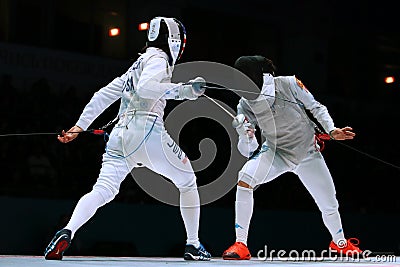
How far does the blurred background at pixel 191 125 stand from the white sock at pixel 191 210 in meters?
2.47

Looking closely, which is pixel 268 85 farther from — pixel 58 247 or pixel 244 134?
pixel 58 247

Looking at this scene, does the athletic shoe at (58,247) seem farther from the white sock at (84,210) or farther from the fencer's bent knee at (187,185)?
the fencer's bent knee at (187,185)

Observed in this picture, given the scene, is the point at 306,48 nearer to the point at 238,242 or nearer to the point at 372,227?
the point at 372,227

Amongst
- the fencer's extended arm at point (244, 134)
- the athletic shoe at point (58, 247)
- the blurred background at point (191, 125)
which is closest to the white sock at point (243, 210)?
the fencer's extended arm at point (244, 134)

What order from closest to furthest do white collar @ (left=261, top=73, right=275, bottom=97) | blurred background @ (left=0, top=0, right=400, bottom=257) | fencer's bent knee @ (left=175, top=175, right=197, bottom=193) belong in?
fencer's bent knee @ (left=175, top=175, right=197, bottom=193) < white collar @ (left=261, top=73, right=275, bottom=97) < blurred background @ (left=0, top=0, right=400, bottom=257)

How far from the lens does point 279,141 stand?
3.69m

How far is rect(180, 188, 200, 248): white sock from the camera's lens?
337 centimetres

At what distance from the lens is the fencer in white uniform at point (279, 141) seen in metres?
3.60

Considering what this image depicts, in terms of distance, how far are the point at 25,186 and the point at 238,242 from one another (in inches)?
111

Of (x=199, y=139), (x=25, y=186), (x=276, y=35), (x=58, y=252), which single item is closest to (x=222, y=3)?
(x=276, y=35)

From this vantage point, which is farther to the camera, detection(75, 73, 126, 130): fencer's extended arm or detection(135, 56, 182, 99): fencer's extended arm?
detection(75, 73, 126, 130): fencer's extended arm

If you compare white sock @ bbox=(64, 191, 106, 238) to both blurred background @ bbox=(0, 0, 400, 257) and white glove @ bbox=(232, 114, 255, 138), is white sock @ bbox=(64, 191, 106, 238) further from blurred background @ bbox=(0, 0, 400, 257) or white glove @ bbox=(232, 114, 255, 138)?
blurred background @ bbox=(0, 0, 400, 257)

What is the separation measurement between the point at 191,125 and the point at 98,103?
3.57 metres

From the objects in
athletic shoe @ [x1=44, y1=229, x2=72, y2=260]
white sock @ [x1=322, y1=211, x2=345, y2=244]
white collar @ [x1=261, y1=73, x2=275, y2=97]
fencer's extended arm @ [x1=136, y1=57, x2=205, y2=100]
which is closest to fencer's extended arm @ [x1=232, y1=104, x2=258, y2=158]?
white collar @ [x1=261, y1=73, x2=275, y2=97]
